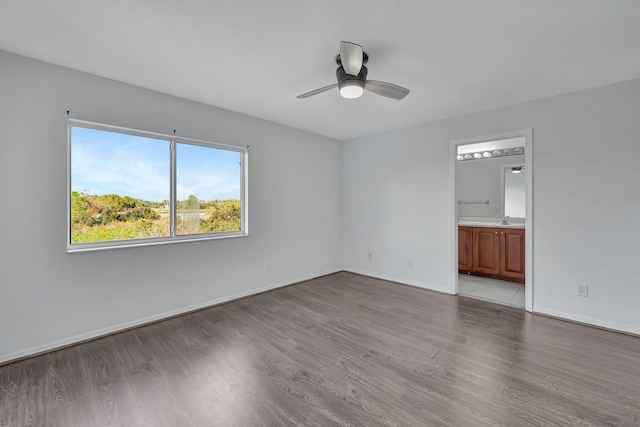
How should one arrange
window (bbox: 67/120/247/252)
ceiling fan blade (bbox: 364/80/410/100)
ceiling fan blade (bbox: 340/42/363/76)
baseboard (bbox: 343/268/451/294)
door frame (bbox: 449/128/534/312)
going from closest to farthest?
ceiling fan blade (bbox: 340/42/363/76) < ceiling fan blade (bbox: 364/80/410/100) < window (bbox: 67/120/247/252) < door frame (bbox: 449/128/534/312) < baseboard (bbox: 343/268/451/294)

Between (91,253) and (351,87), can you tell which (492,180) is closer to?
(351,87)

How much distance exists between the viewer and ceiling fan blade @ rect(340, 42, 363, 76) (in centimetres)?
179

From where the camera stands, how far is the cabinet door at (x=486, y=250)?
14.6ft

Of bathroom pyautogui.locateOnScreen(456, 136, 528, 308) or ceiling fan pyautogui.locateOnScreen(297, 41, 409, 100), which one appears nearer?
ceiling fan pyautogui.locateOnScreen(297, 41, 409, 100)

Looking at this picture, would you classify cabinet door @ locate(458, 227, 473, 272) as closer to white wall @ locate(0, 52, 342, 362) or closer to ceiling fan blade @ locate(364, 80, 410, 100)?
white wall @ locate(0, 52, 342, 362)

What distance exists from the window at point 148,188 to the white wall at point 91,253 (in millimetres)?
120

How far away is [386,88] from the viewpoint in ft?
7.45

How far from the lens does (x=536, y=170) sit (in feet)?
10.4

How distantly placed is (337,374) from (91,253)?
2515 millimetres

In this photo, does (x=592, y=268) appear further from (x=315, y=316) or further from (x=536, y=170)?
(x=315, y=316)

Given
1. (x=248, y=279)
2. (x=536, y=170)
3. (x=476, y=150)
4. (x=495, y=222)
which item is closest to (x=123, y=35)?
(x=248, y=279)

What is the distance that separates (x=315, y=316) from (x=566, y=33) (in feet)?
10.8

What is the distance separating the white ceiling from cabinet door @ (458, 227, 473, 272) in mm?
2434

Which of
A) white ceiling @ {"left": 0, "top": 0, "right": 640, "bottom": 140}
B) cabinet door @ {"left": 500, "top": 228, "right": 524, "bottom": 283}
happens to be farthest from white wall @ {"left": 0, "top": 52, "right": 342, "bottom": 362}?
cabinet door @ {"left": 500, "top": 228, "right": 524, "bottom": 283}
